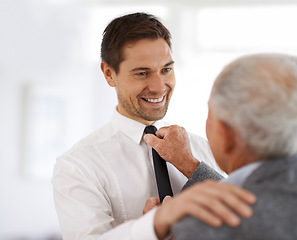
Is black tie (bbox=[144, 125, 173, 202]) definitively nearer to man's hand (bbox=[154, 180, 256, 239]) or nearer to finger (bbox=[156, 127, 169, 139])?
finger (bbox=[156, 127, 169, 139])

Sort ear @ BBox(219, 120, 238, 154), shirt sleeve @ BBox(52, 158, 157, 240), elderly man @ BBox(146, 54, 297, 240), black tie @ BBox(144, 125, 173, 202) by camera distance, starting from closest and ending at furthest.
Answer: elderly man @ BBox(146, 54, 297, 240)
ear @ BBox(219, 120, 238, 154)
shirt sleeve @ BBox(52, 158, 157, 240)
black tie @ BBox(144, 125, 173, 202)

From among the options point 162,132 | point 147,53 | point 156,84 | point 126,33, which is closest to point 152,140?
point 162,132

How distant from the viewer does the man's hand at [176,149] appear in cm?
158

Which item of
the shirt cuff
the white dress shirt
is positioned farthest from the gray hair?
the white dress shirt

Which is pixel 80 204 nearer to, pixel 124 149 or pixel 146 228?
pixel 124 149

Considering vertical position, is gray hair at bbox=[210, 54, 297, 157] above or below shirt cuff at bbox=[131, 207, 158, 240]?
above

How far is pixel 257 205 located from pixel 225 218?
0.07m

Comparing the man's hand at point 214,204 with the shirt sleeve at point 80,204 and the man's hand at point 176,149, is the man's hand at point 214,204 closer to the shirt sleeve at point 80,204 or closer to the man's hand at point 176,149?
the shirt sleeve at point 80,204

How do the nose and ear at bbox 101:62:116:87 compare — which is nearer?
the nose

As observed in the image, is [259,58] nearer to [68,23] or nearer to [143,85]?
[143,85]

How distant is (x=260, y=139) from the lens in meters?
→ 0.90

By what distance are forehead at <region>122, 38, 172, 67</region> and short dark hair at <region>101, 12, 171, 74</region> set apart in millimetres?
20

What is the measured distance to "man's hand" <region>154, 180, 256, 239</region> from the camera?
835mm

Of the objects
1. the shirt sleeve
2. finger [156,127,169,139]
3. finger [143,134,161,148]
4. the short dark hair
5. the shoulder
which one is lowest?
the shirt sleeve
